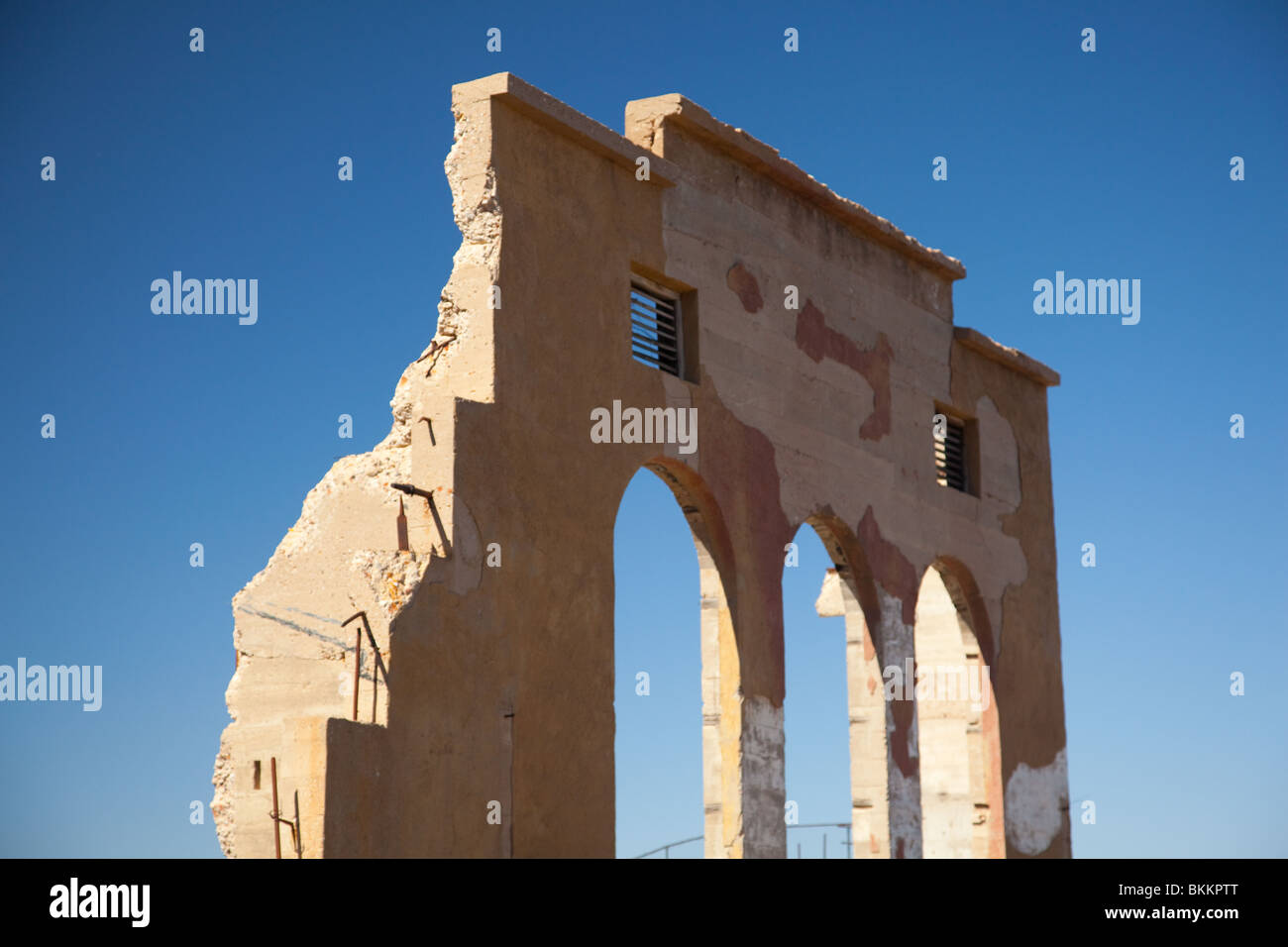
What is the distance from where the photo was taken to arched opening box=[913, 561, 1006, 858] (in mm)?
16531

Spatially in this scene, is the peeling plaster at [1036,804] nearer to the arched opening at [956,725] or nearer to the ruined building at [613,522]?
the ruined building at [613,522]

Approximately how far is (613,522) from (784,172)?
3.82 metres

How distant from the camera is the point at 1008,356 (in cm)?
1780

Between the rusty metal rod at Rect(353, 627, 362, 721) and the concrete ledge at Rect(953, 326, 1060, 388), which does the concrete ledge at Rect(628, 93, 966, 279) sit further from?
the rusty metal rod at Rect(353, 627, 362, 721)

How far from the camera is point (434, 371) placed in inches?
448

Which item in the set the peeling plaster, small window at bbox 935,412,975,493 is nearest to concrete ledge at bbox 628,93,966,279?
small window at bbox 935,412,975,493

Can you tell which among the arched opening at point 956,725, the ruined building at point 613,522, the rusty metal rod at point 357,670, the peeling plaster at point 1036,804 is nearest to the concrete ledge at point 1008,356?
the ruined building at point 613,522

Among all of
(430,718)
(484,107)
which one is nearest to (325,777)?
(430,718)

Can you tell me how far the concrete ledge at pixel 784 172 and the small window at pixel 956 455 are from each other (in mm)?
1467

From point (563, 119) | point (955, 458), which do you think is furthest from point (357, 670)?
point (955, 458)

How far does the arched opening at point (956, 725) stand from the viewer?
1653cm

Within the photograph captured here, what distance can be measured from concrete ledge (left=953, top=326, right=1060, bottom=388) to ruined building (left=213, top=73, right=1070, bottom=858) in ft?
0.24
